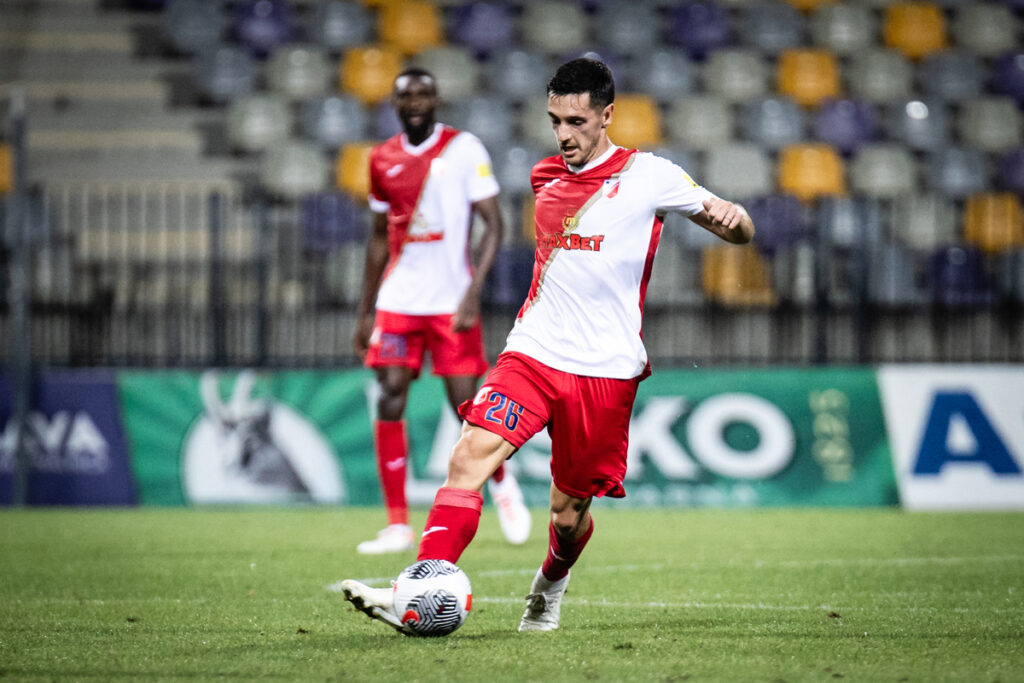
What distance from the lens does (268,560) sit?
7246 millimetres

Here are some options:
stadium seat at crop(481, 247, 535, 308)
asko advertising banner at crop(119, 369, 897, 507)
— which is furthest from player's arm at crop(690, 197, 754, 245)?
stadium seat at crop(481, 247, 535, 308)

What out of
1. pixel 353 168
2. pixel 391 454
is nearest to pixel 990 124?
pixel 353 168

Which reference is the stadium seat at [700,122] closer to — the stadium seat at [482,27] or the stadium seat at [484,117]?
the stadium seat at [484,117]

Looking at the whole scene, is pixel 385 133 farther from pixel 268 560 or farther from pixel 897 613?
pixel 897 613

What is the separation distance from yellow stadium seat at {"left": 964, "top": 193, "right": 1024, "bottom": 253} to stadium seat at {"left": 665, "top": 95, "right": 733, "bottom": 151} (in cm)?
329

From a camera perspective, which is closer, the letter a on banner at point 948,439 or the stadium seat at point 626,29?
the letter a on banner at point 948,439

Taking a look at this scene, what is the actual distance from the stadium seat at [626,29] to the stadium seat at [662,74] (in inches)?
8.5

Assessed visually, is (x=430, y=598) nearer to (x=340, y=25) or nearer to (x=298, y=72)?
(x=298, y=72)

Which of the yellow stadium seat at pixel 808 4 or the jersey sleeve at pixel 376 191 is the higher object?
the yellow stadium seat at pixel 808 4

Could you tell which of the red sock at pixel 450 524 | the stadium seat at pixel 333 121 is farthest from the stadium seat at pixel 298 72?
the red sock at pixel 450 524

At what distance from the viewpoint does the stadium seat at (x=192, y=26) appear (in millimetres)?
16328

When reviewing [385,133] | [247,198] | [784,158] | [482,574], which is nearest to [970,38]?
[784,158]

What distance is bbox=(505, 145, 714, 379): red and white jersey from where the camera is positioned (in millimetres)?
4727

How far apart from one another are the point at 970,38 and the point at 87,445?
11.3 metres
